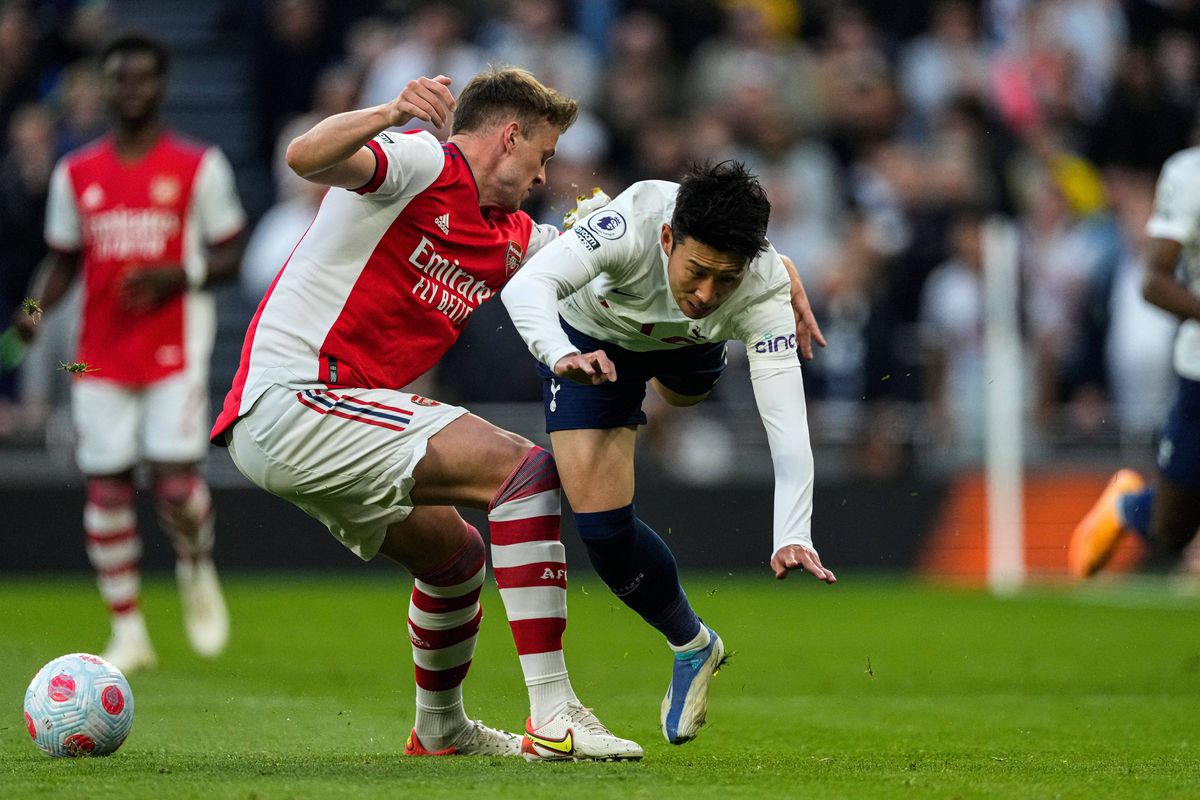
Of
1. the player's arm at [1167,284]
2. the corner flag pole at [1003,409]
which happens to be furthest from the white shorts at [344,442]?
the corner flag pole at [1003,409]

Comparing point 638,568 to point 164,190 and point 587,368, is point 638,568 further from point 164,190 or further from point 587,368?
point 164,190

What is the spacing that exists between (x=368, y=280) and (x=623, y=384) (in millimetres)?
1045

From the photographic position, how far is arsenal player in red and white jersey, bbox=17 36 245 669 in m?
9.45

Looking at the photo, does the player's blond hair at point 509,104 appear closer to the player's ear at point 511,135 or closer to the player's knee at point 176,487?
the player's ear at point 511,135

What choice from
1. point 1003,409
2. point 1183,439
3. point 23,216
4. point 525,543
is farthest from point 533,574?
point 23,216

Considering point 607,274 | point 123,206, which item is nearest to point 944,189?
point 123,206

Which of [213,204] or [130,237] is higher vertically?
[213,204]

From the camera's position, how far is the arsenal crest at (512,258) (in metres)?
5.96

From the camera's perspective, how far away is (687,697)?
6.03m

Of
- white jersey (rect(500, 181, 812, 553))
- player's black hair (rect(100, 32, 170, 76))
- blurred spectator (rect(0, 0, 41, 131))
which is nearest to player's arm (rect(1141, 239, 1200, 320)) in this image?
white jersey (rect(500, 181, 812, 553))

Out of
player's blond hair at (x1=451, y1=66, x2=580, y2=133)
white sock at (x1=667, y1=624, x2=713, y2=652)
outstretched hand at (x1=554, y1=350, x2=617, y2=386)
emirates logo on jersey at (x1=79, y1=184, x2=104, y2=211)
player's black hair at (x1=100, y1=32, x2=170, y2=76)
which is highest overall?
player's black hair at (x1=100, y1=32, x2=170, y2=76)

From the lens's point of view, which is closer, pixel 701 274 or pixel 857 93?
pixel 701 274

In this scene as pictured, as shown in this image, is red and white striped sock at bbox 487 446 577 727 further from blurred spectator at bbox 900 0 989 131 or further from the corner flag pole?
blurred spectator at bbox 900 0 989 131

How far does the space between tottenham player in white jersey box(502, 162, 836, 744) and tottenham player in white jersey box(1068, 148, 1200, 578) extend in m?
2.65
